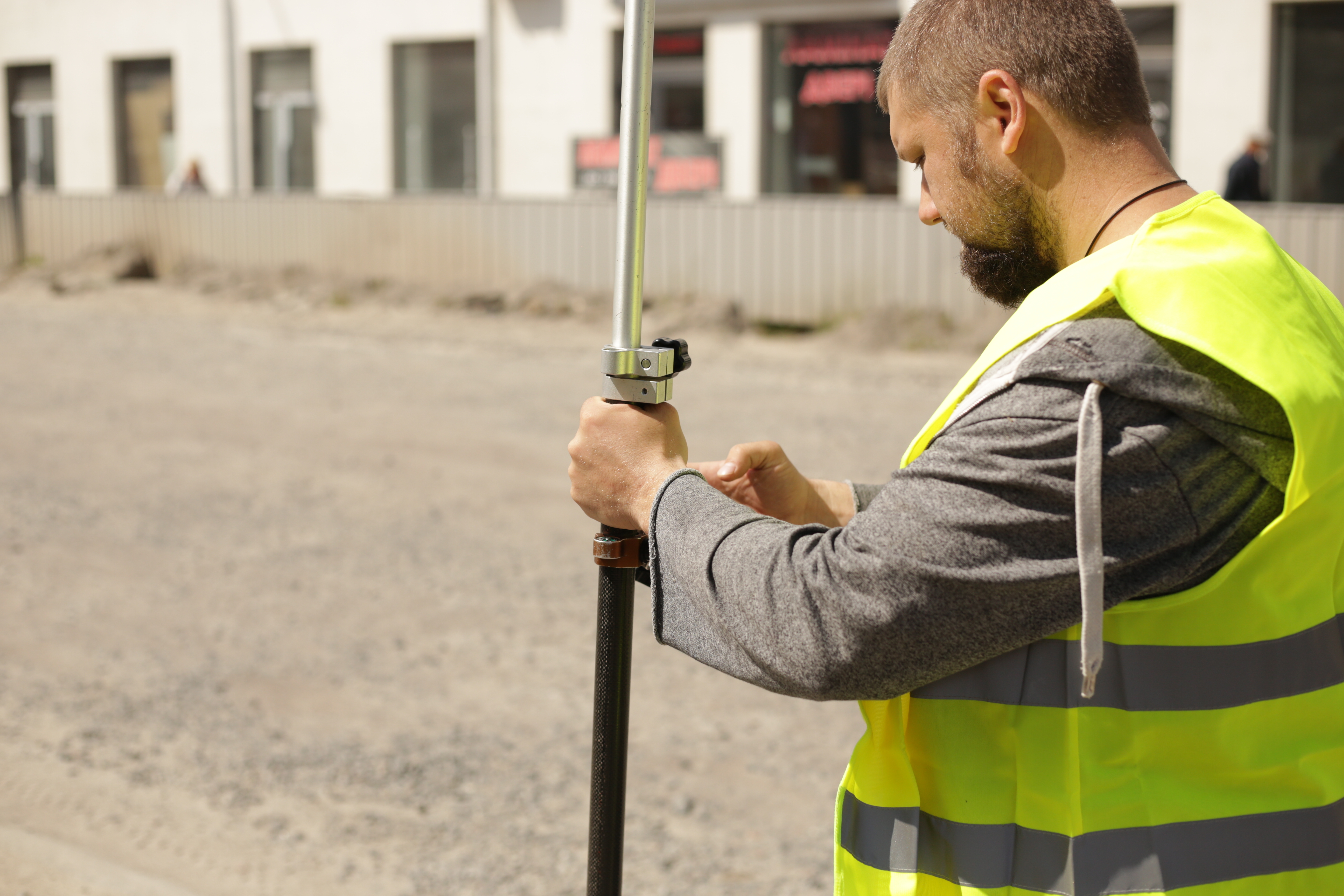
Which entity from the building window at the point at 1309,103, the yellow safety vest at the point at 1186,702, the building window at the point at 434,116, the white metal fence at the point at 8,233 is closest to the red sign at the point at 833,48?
the building window at the point at 1309,103

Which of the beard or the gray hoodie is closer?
the gray hoodie

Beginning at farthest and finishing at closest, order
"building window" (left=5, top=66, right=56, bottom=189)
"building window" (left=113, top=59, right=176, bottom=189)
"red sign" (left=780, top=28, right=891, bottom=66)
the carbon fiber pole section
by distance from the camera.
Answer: "building window" (left=5, top=66, right=56, bottom=189) → "building window" (left=113, top=59, right=176, bottom=189) → "red sign" (left=780, top=28, right=891, bottom=66) → the carbon fiber pole section

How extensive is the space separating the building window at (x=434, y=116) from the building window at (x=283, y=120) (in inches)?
74.0

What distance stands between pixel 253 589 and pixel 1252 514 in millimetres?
5437

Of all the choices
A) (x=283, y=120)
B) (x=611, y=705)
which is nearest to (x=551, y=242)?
(x=283, y=120)

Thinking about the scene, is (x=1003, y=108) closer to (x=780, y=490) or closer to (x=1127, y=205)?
(x=1127, y=205)

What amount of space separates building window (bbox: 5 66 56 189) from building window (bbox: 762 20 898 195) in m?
15.9

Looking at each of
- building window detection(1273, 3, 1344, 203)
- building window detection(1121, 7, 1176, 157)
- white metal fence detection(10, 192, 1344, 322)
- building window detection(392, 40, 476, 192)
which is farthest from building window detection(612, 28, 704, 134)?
building window detection(1273, 3, 1344, 203)

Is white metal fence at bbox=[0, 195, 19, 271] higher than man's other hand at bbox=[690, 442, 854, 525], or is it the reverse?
white metal fence at bbox=[0, 195, 19, 271]

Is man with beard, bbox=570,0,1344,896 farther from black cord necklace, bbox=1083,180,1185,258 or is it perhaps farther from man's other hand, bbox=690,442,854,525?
man's other hand, bbox=690,442,854,525

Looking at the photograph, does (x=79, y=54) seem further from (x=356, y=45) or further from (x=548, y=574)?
(x=548, y=574)

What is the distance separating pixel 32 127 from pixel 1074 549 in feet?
104

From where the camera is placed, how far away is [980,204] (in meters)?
1.77

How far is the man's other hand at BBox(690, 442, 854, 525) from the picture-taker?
2174 mm
